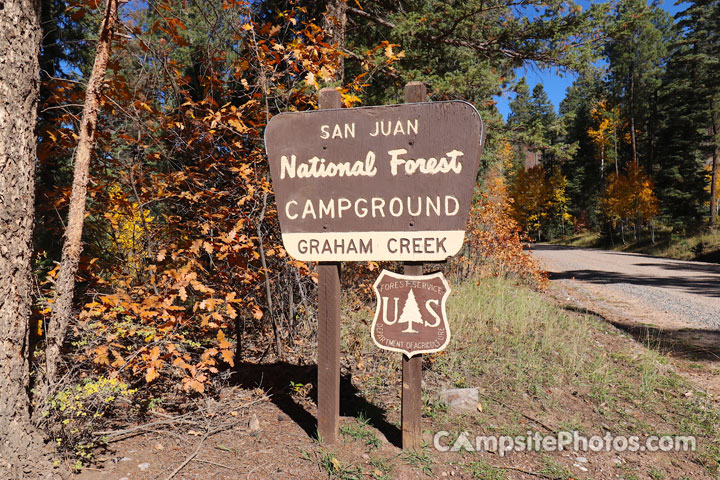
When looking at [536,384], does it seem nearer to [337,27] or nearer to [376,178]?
[376,178]

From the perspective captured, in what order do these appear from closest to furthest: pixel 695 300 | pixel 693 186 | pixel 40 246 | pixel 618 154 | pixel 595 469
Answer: pixel 595 469
pixel 40 246
pixel 695 300
pixel 693 186
pixel 618 154

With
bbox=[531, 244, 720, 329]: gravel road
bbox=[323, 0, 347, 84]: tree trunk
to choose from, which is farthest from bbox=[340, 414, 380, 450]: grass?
bbox=[531, 244, 720, 329]: gravel road

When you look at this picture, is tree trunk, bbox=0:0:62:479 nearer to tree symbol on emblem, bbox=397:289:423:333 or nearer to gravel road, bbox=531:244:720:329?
tree symbol on emblem, bbox=397:289:423:333

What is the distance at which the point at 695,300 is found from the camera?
893cm

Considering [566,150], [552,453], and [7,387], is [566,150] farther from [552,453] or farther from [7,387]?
[7,387]

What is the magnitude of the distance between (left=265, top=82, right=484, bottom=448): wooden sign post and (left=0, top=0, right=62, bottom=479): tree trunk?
155 cm

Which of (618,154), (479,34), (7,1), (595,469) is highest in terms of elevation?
(618,154)

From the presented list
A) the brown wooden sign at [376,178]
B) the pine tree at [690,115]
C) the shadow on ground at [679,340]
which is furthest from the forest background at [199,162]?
the pine tree at [690,115]

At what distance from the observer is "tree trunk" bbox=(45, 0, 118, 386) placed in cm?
282

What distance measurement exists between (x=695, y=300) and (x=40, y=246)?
14049 millimetres

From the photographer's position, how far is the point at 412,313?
2.94m

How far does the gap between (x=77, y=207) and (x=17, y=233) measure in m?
0.48

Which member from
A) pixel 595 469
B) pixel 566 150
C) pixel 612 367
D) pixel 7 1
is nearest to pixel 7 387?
pixel 7 1

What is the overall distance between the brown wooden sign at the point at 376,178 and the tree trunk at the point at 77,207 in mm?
1305
